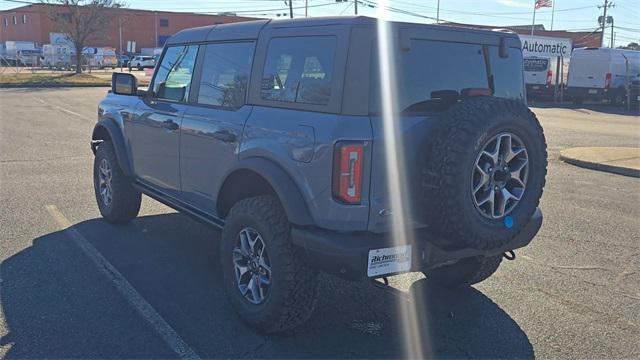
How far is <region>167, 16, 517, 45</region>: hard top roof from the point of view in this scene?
3.43 meters

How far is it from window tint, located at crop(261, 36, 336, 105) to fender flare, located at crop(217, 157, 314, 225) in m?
0.45

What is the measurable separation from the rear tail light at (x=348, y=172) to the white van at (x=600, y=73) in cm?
2691

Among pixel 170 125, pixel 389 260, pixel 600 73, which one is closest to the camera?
pixel 389 260

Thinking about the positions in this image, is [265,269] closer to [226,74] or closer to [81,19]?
[226,74]

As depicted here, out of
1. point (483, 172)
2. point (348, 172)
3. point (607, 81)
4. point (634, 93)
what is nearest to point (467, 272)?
point (483, 172)

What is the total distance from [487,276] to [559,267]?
999mm

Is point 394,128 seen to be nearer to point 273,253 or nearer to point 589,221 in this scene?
point 273,253

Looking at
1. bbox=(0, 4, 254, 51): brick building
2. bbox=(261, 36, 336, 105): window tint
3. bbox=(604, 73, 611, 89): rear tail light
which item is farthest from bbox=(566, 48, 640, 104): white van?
bbox=(0, 4, 254, 51): brick building

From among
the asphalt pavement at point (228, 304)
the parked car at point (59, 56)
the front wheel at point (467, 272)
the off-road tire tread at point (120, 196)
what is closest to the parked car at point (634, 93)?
the asphalt pavement at point (228, 304)

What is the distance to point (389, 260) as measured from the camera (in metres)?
3.32

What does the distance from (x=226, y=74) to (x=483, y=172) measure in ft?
6.76

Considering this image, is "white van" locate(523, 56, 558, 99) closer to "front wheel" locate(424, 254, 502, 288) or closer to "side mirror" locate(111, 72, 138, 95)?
"side mirror" locate(111, 72, 138, 95)

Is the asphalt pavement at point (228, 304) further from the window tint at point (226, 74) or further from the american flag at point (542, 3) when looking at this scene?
the american flag at point (542, 3)

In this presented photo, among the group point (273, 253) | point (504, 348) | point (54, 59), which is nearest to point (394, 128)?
point (273, 253)
